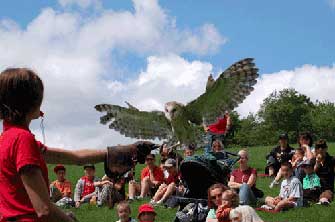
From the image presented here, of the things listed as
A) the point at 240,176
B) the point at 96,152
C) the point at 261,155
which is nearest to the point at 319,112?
the point at 261,155

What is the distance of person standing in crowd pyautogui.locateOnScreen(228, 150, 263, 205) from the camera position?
10.4 meters

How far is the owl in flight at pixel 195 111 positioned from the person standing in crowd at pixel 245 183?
91cm

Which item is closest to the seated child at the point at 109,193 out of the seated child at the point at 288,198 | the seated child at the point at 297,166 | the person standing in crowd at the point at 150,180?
the person standing in crowd at the point at 150,180

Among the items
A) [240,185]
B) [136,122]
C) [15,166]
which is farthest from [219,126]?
[15,166]

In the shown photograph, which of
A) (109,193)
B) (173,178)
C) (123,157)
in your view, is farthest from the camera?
(173,178)

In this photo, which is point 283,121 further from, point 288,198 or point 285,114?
point 288,198

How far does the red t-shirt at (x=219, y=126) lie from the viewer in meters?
10.8

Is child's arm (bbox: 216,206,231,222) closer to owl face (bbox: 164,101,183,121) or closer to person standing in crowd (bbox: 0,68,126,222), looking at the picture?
owl face (bbox: 164,101,183,121)

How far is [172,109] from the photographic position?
9812 mm

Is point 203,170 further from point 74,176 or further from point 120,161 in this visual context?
point 74,176

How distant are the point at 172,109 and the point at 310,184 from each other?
3095mm

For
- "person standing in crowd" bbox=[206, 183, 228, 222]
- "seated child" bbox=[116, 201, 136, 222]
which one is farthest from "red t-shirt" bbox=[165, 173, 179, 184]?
Result: "person standing in crowd" bbox=[206, 183, 228, 222]

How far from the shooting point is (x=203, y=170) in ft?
21.0

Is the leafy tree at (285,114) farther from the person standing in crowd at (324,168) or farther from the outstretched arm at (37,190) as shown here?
the outstretched arm at (37,190)
